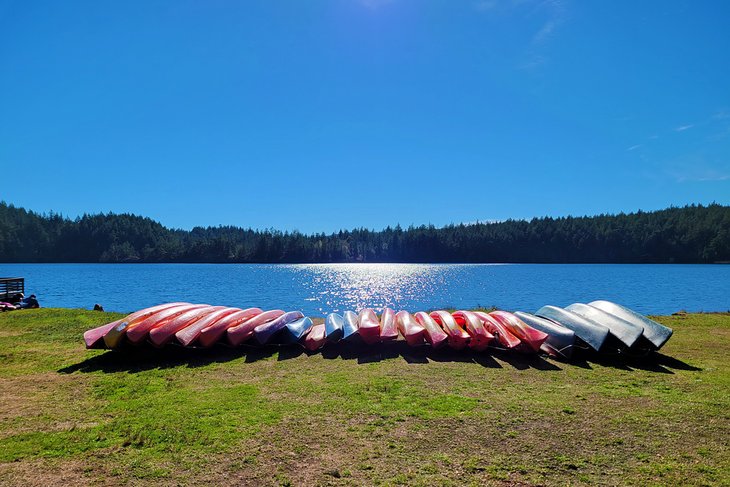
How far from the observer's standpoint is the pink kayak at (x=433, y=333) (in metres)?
10.4

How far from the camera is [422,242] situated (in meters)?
→ 158

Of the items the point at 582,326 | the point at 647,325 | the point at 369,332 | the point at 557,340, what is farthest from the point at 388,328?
the point at 647,325

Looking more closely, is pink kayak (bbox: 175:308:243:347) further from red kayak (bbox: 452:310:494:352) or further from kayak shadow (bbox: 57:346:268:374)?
red kayak (bbox: 452:310:494:352)

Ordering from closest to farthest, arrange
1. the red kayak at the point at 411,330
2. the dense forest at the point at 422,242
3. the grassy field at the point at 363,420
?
the grassy field at the point at 363,420 < the red kayak at the point at 411,330 < the dense forest at the point at 422,242

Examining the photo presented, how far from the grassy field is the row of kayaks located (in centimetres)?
53

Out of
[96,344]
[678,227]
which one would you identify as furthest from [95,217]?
[678,227]

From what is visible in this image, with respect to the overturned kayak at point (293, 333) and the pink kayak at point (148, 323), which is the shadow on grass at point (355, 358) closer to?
the overturned kayak at point (293, 333)

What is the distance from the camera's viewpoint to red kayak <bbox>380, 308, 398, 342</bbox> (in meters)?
11.1

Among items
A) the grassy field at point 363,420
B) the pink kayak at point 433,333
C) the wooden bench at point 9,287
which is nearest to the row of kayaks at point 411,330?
the pink kayak at point 433,333

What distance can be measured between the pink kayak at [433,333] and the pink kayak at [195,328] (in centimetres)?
607

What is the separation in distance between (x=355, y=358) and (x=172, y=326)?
4985 millimetres

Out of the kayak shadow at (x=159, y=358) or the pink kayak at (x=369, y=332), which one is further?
the pink kayak at (x=369, y=332)

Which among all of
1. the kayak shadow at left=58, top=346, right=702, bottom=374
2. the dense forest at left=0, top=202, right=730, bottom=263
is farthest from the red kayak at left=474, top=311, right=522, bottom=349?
the dense forest at left=0, top=202, right=730, bottom=263

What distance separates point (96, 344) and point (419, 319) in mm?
8962
